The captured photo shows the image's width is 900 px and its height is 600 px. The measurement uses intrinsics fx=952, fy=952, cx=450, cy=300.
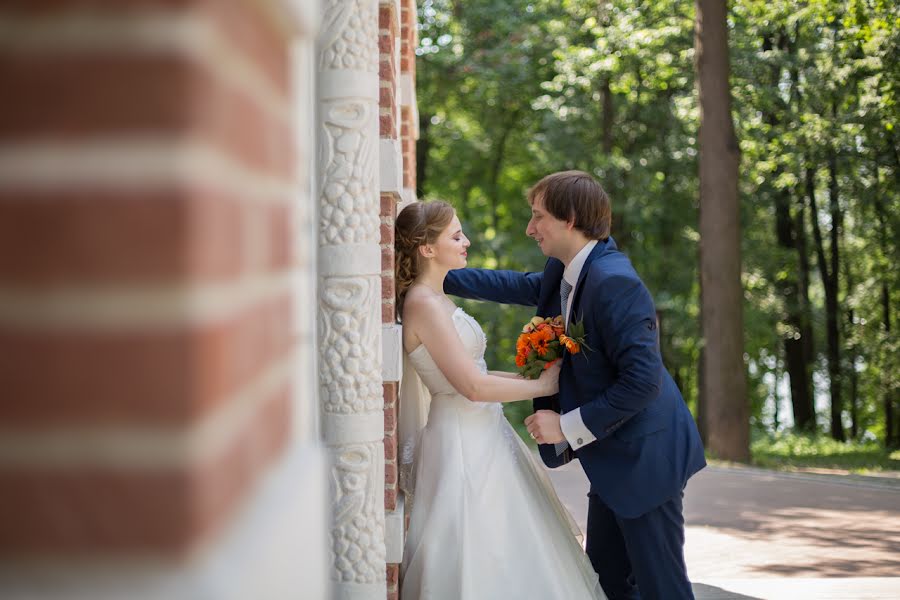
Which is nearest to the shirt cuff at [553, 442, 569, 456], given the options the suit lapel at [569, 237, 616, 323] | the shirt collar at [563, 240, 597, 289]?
the suit lapel at [569, 237, 616, 323]

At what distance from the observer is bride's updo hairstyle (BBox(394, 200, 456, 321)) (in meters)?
4.52

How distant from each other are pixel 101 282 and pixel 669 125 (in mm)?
18366

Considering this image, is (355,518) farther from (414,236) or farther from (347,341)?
(414,236)

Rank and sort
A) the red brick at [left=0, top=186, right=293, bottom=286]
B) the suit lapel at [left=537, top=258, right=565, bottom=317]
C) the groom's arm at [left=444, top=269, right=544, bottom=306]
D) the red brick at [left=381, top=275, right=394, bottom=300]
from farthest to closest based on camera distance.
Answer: the groom's arm at [left=444, top=269, right=544, bottom=306] → the suit lapel at [left=537, top=258, right=565, bottom=317] → the red brick at [left=381, top=275, right=394, bottom=300] → the red brick at [left=0, top=186, right=293, bottom=286]

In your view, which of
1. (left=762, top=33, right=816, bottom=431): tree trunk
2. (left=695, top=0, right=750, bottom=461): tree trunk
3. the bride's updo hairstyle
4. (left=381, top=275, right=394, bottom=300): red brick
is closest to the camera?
(left=381, top=275, right=394, bottom=300): red brick

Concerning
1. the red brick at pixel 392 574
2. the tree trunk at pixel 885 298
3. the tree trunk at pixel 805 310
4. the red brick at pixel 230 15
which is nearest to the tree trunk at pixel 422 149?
the tree trunk at pixel 805 310

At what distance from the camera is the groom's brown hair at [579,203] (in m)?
4.29

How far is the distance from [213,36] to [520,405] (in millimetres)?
17936

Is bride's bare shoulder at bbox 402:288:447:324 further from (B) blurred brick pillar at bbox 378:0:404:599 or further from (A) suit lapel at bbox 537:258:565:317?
(A) suit lapel at bbox 537:258:565:317

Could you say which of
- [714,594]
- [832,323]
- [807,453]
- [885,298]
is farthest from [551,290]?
[832,323]

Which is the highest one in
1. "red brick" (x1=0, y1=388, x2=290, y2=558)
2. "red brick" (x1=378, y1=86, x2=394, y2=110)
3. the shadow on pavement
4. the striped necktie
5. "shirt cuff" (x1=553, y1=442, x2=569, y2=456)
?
"red brick" (x1=378, y1=86, x2=394, y2=110)

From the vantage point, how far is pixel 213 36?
0.81m

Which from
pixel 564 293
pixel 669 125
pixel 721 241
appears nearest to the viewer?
pixel 564 293

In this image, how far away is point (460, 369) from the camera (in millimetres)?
4227
